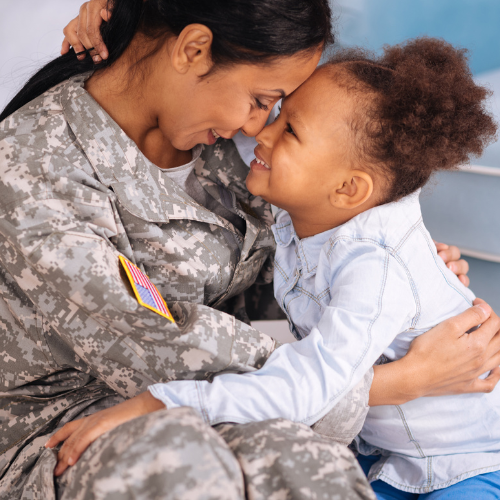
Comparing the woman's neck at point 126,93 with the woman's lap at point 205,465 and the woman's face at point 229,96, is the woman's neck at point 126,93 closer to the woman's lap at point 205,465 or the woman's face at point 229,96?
the woman's face at point 229,96

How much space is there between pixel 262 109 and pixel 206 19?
201mm

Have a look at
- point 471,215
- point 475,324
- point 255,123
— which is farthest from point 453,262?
point 255,123

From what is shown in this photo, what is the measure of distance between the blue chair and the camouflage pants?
791 mm

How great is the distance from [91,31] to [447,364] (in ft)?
2.78

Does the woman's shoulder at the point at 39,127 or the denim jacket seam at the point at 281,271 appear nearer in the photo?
the woman's shoulder at the point at 39,127

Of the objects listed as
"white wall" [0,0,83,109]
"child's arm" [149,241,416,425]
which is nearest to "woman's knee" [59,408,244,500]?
"child's arm" [149,241,416,425]

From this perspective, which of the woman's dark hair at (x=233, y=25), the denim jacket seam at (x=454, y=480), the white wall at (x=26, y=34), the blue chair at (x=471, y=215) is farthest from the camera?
the white wall at (x=26, y=34)

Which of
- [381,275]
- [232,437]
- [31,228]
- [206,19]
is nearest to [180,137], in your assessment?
[206,19]

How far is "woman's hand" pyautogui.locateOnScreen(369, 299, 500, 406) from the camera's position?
2.89 feet

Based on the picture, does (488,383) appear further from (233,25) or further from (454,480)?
(233,25)

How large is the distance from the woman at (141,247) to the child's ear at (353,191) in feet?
0.63

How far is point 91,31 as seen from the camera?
0.95 m

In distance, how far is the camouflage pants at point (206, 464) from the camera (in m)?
0.58

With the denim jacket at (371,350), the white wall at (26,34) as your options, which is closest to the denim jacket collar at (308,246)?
the denim jacket at (371,350)
